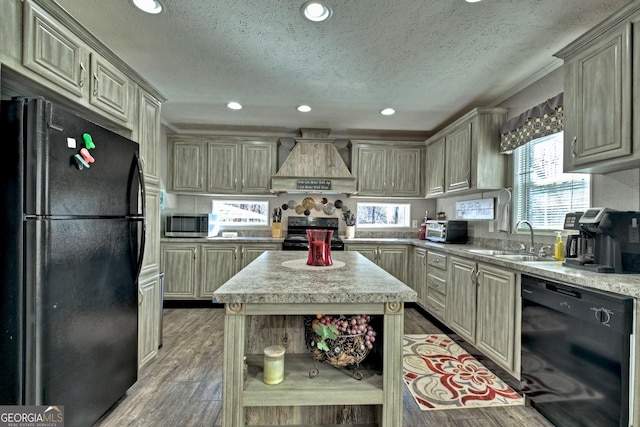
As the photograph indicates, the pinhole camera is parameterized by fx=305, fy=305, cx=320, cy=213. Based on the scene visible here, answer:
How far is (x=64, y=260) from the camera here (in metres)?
1.42

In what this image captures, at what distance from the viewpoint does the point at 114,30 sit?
2135mm

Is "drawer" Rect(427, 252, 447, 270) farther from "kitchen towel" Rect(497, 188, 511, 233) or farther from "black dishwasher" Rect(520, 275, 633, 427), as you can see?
"black dishwasher" Rect(520, 275, 633, 427)

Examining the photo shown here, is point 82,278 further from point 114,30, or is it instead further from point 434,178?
point 434,178

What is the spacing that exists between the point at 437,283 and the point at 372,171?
6.15 feet

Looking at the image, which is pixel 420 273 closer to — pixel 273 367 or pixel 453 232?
pixel 453 232

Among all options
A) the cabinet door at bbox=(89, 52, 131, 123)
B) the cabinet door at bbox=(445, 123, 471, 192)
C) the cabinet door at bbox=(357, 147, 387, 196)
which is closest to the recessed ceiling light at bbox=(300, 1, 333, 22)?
the cabinet door at bbox=(89, 52, 131, 123)

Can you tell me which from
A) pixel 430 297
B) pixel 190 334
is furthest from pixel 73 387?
pixel 430 297

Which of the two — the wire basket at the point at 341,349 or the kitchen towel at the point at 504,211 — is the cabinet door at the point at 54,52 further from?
the kitchen towel at the point at 504,211

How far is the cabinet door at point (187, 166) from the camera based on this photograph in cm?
434

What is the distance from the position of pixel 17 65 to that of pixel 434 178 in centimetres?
407

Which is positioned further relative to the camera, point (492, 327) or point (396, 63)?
point (396, 63)

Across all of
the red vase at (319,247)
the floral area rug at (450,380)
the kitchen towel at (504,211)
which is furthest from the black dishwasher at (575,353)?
the red vase at (319,247)

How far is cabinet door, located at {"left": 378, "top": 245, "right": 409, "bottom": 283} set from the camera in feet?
13.7

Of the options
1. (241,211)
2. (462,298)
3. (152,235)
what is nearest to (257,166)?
(241,211)
